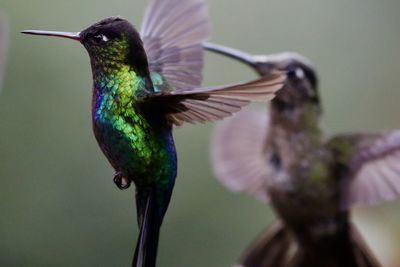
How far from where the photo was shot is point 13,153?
7.48 feet

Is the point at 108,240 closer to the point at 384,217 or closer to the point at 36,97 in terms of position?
the point at 36,97

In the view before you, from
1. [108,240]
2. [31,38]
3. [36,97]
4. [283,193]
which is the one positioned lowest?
[108,240]

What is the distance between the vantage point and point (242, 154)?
1.89 meters

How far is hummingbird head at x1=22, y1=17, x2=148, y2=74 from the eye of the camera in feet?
2.38

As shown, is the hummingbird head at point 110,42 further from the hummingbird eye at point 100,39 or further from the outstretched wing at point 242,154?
the outstretched wing at point 242,154

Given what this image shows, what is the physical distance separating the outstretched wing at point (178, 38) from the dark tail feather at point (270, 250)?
87cm

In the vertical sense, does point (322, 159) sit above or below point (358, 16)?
below

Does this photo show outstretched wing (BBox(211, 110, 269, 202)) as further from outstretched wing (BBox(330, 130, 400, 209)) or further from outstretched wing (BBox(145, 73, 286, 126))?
outstretched wing (BBox(145, 73, 286, 126))

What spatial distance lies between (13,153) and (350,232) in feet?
3.00

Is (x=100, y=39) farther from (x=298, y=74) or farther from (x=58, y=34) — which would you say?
(x=298, y=74)

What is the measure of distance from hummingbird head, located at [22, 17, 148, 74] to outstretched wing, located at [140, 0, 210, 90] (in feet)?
0.62

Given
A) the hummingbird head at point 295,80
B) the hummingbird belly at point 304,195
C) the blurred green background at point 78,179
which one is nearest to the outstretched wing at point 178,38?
the hummingbird head at point 295,80

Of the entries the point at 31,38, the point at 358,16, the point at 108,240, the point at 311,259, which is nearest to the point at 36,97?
the point at 31,38

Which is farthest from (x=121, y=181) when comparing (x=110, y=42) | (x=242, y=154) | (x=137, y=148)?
(x=242, y=154)
